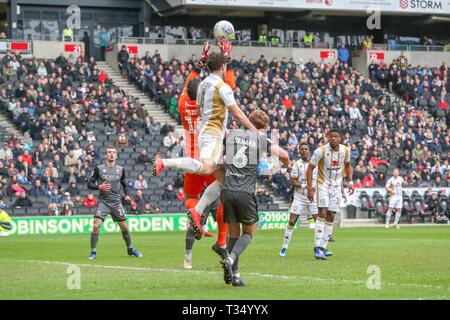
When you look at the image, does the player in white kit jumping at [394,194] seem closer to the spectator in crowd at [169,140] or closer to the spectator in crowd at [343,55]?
the spectator in crowd at [169,140]

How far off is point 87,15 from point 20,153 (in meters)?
15.9

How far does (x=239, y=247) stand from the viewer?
13.1 meters

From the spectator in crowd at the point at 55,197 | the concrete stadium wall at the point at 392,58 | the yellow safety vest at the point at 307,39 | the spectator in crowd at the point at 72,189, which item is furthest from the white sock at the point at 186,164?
the concrete stadium wall at the point at 392,58

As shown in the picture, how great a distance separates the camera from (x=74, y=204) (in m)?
35.4

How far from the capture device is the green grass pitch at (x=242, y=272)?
40.7 ft

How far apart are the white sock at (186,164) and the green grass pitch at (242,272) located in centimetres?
157

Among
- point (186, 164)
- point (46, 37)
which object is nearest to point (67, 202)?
point (46, 37)

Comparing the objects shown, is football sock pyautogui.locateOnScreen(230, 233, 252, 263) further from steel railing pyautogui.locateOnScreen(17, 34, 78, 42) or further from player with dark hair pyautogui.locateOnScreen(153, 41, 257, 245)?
steel railing pyautogui.locateOnScreen(17, 34, 78, 42)

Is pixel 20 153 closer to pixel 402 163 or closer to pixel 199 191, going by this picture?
pixel 402 163

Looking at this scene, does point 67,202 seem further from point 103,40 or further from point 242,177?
point 242,177

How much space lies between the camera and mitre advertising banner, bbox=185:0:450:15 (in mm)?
50406

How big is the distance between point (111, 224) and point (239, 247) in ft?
72.5
